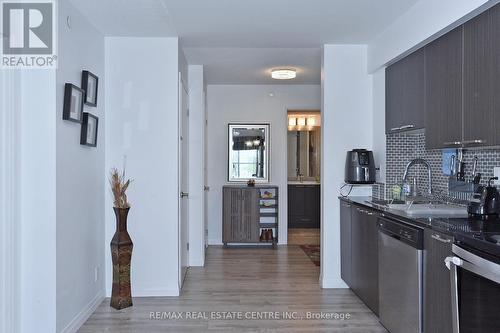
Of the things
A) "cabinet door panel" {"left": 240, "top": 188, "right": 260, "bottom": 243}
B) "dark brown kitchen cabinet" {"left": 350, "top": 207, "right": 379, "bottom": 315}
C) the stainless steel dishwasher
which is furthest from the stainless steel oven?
"cabinet door panel" {"left": 240, "top": 188, "right": 260, "bottom": 243}

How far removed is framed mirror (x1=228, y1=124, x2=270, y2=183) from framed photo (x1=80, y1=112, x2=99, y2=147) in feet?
10.7

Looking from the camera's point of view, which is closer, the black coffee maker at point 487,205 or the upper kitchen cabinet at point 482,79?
the upper kitchen cabinet at point 482,79

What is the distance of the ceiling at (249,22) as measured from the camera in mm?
3197

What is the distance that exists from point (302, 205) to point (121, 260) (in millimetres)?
5019

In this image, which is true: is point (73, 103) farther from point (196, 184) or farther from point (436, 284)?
point (436, 284)

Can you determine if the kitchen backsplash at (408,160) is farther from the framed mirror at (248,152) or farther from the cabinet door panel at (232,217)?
the framed mirror at (248,152)

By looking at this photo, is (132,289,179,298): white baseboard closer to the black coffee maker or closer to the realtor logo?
the realtor logo

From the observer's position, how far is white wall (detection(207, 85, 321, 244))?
6637mm

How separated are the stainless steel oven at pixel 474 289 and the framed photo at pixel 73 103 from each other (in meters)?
2.64

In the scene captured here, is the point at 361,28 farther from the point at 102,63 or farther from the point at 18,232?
the point at 18,232

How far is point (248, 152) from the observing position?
6.72 m

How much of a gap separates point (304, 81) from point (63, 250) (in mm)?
4444

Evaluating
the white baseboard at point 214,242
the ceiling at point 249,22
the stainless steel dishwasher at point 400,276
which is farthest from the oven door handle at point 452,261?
the white baseboard at point 214,242

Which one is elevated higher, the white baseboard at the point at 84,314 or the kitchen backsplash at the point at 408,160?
the kitchen backsplash at the point at 408,160
